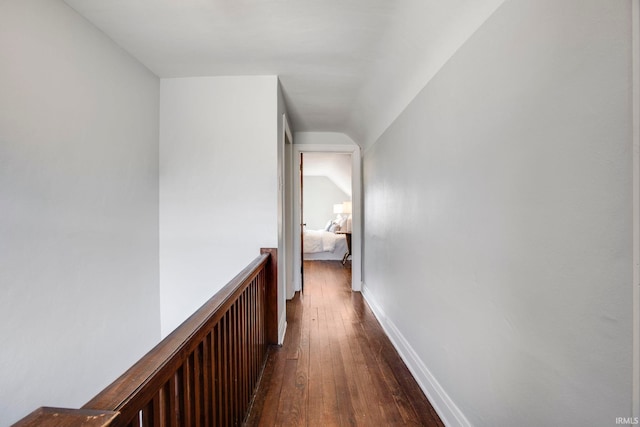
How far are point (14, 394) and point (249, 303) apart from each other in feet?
3.44

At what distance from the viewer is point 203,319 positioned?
93 centimetres

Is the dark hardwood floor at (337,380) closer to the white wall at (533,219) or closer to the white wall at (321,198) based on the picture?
the white wall at (533,219)

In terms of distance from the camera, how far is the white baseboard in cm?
138

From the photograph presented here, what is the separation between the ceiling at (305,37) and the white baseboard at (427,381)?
1.72 m

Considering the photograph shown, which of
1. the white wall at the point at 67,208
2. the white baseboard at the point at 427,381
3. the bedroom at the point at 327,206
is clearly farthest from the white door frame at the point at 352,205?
the white wall at the point at 67,208

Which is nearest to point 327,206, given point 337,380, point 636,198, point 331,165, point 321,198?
point 321,198

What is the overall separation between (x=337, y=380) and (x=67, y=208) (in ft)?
6.13

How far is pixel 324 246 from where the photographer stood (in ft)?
20.3

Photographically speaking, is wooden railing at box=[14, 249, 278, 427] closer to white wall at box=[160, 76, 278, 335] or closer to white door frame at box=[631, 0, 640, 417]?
white wall at box=[160, 76, 278, 335]

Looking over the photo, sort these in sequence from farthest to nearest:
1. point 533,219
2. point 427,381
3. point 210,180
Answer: point 210,180 → point 427,381 → point 533,219

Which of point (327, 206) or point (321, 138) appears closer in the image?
point (321, 138)

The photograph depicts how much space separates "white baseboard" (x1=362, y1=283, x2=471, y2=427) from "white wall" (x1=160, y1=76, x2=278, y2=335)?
1259mm

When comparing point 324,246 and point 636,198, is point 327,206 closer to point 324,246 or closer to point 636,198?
point 324,246

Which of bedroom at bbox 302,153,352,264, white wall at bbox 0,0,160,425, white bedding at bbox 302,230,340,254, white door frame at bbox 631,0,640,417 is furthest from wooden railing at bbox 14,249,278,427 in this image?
white bedding at bbox 302,230,340,254
